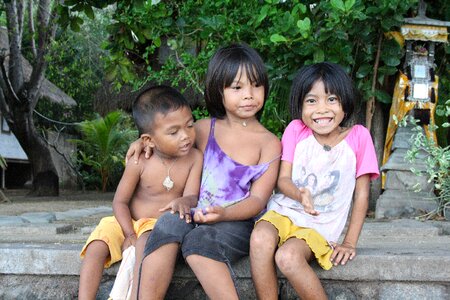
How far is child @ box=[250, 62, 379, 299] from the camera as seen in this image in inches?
101

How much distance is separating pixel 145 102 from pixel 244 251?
75 centimetres

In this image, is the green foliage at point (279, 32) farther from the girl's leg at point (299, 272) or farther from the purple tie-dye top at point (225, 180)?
the girl's leg at point (299, 272)

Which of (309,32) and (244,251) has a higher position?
(309,32)

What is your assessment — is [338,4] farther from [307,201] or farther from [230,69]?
[307,201]

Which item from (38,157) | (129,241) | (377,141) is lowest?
(38,157)

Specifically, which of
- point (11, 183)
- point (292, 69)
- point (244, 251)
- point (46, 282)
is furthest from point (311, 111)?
point (11, 183)

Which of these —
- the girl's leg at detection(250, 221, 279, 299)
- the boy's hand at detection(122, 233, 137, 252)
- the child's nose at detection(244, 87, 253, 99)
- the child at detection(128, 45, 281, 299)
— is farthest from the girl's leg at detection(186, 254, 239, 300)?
the child's nose at detection(244, 87, 253, 99)

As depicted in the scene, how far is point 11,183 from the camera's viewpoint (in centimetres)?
1716

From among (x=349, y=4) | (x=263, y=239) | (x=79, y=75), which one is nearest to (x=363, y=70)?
(x=349, y=4)

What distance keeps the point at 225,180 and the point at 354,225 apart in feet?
1.84

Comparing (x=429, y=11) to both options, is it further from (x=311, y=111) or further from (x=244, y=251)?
(x=244, y=251)

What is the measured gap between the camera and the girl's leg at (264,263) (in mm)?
2422

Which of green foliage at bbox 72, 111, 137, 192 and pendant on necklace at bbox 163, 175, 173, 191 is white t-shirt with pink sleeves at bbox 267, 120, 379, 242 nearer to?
pendant on necklace at bbox 163, 175, 173, 191

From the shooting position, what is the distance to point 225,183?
2.75 meters
